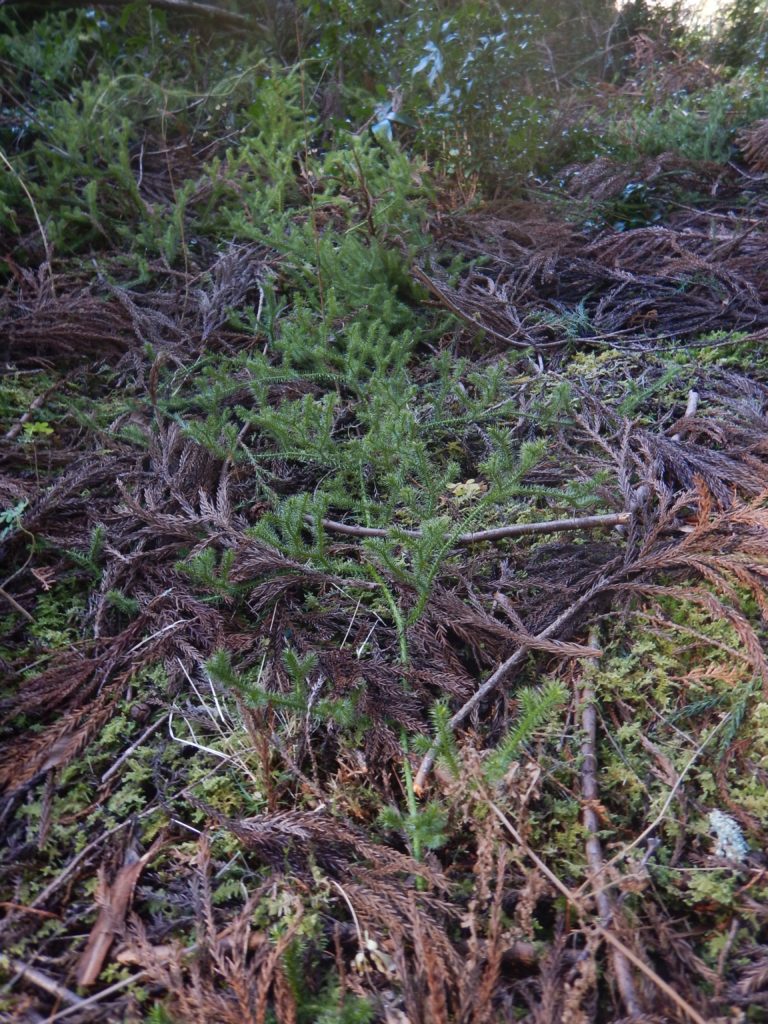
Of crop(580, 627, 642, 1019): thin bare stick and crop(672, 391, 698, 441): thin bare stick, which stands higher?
crop(672, 391, 698, 441): thin bare stick

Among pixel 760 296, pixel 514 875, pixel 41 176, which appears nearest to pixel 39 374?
pixel 41 176

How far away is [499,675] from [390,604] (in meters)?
0.29

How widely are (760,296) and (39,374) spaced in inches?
120

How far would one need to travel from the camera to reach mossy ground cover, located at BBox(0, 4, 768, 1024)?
1.12 m

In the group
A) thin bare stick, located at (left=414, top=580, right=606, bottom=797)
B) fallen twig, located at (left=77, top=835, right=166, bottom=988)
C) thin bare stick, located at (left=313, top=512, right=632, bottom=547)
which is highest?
thin bare stick, located at (left=313, top=512, right=632, bottom=547)

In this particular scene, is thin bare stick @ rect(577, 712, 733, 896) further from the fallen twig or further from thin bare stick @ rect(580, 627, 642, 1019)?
the fallen twig

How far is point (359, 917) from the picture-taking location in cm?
114

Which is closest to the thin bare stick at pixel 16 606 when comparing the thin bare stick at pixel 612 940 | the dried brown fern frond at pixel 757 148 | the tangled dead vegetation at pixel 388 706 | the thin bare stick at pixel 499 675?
the tangled dead vegetation at pixel 388 706

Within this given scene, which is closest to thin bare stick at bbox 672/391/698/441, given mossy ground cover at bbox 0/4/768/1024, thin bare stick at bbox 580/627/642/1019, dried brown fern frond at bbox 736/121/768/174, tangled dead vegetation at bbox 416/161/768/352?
mossy ground cover at bbox 0/4/768/1024

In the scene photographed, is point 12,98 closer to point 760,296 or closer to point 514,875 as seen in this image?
point 760,296

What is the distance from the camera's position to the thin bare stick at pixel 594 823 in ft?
3.35

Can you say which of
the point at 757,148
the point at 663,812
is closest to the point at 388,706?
the point at 663,812

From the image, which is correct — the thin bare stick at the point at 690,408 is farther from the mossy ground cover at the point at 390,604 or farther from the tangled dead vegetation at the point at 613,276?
the tangled dead vegetation at the point at 613,276

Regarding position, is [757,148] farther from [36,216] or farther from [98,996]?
[98,996]
